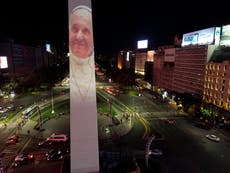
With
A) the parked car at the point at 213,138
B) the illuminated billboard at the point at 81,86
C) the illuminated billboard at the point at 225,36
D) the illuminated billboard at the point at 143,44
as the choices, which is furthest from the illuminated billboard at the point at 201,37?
the illuminated billboard at the point at 143,44

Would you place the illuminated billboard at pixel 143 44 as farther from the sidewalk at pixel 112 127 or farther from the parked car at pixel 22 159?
the parked car at pixel 22 159

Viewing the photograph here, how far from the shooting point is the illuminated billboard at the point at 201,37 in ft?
Answer: 206

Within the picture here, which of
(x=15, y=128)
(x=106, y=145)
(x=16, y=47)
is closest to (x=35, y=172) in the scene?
(x=106, y=145)

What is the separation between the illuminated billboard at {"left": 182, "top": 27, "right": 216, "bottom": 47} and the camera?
6278cm

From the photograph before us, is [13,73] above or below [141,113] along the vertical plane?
above

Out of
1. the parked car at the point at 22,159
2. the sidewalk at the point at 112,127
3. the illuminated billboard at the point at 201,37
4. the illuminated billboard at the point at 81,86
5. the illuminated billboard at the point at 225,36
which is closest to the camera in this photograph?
the illuminated billboard at the point at 81,86

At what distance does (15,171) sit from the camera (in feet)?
90.2

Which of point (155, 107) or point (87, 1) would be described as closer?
point (87, 1)

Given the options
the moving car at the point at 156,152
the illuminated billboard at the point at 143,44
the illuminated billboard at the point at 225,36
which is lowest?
the moving car at the point at 156,152

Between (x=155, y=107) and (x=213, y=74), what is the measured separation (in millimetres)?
17120

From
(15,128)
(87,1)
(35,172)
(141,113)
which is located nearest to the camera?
(87,1)

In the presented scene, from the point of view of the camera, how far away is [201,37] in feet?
223

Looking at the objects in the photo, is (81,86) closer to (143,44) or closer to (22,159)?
(22,159)

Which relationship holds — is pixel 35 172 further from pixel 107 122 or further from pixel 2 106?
pixel 2 106
